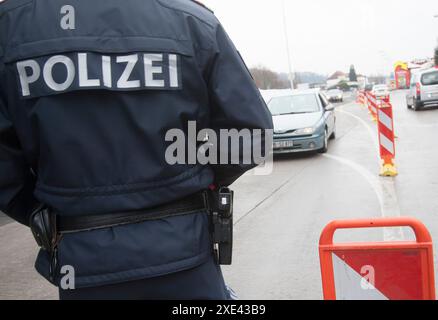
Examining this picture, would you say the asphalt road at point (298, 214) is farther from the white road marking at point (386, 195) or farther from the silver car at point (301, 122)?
the silver car at point (301, 122)

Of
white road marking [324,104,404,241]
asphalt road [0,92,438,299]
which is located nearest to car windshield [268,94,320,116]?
asphalt road [0,92,438,299]

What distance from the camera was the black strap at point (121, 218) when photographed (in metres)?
1.66

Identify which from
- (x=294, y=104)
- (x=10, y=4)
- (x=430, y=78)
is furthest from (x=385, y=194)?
(x=430, y=78)

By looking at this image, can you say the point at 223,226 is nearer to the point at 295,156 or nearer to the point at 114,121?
the point at 114,121

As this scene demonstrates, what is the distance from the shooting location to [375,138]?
13.6 meters

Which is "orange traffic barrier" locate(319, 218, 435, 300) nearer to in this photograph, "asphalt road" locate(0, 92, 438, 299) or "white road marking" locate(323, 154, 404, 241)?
"asphalt road" locate(0, 92, 438, 299)

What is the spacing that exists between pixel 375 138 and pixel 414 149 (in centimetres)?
291

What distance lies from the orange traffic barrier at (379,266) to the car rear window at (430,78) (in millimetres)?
20221

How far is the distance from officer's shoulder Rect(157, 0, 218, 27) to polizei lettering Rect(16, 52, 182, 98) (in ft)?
0.59

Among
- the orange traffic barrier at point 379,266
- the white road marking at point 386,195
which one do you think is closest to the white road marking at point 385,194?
the white road marking at point 386,195

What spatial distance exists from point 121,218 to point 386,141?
741 centimetres

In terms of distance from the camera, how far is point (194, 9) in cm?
177

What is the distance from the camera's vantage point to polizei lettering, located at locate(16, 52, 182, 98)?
5.33ft
